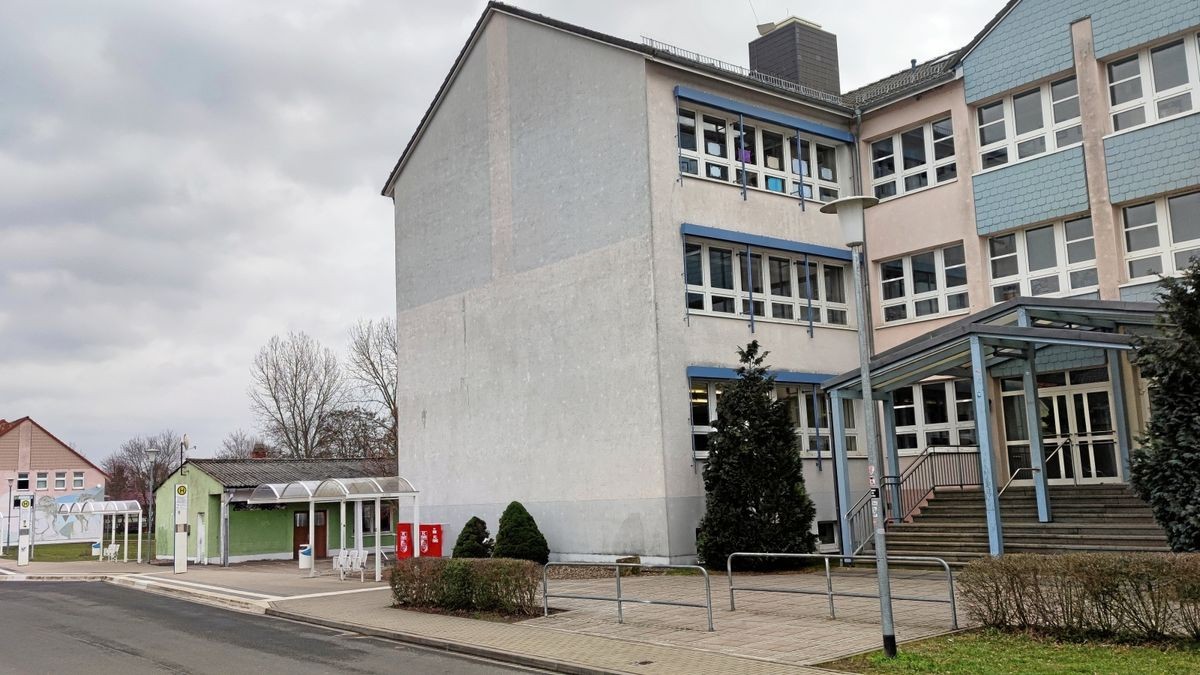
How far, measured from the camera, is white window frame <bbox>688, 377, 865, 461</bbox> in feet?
74.8

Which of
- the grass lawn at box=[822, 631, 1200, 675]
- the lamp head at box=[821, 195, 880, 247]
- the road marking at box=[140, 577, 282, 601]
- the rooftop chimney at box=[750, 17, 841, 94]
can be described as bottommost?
the road marking at box=[140, 577, 282, 601]

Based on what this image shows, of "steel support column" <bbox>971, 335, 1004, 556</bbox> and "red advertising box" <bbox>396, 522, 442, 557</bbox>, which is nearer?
"steel support column" <bbox>971, 335, 1004, 556</bbox>

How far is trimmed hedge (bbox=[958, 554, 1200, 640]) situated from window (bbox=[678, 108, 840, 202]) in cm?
1419

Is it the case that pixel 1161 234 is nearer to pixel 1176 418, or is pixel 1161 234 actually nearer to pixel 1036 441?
pixel 1036 441

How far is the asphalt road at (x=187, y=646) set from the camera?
1200 centimetres

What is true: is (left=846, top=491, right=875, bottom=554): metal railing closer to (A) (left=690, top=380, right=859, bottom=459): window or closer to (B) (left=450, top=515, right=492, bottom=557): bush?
(A) (left=690, top=380, right=859, bottom=459): window

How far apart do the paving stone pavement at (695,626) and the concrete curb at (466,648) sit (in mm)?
77

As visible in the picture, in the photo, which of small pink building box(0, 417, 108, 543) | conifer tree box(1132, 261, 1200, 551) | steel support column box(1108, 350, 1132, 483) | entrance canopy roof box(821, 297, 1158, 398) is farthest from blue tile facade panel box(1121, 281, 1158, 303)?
small pink building box(0, 417, 108, 543)

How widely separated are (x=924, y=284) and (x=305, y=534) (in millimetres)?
25016

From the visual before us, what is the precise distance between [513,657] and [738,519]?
9.06m

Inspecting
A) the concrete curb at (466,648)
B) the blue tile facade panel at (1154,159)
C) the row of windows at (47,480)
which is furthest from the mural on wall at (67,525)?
the blue tile facade panel at (1154,159)

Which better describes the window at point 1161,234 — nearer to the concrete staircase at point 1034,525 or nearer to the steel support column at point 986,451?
the concrete staircase at point 1034,525

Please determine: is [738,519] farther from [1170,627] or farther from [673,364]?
[1170,627]

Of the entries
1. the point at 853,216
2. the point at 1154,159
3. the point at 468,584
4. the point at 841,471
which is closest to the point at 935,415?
the point at 841,471
